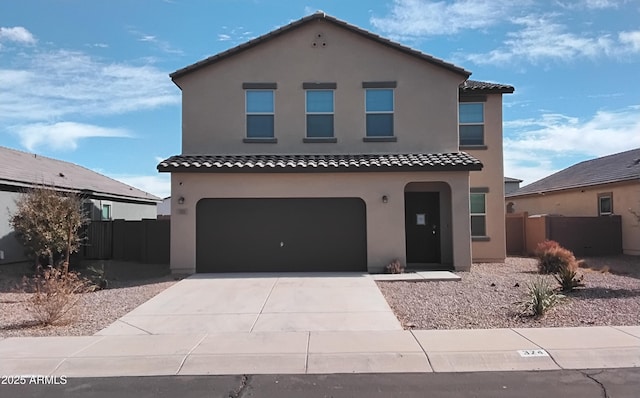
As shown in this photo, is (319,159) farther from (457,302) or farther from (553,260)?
(553,260)

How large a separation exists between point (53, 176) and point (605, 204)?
77.9 feet

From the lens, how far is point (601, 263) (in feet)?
60.8

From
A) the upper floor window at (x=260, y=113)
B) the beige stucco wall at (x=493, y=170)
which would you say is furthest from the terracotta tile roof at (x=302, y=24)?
the beige stucco wall at (x=493, y=170)

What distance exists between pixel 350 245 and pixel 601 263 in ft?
32.3

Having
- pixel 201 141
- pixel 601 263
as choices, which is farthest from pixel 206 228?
pixel 601 263

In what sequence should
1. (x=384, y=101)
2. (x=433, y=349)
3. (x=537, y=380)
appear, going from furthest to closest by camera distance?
1. (x=384, y=101)
2. (x=433, y=349)
3. (x=537, y=380)

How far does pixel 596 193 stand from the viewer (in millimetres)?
23297

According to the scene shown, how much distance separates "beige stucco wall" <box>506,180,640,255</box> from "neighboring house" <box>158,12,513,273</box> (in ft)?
31.1

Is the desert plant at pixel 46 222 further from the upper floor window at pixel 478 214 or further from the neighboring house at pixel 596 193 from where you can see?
the neighboring house at pixel 596 193

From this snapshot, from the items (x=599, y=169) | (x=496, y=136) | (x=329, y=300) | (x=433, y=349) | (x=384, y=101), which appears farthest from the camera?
(x=599, y=169)

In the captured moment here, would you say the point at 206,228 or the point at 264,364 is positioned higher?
the point at 206,228

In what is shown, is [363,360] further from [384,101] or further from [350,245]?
[384,101]

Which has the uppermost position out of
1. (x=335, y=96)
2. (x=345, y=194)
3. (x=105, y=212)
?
(x=335, y=96)

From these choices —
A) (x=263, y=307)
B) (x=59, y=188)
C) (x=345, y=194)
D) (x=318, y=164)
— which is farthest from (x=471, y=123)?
(x=59, y=188)
